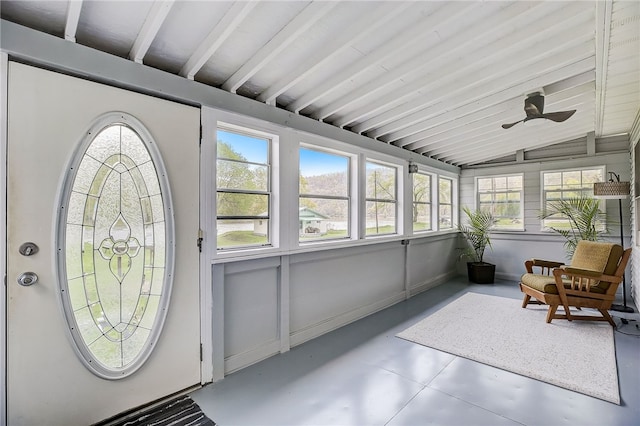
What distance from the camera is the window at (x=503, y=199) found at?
6035 mm

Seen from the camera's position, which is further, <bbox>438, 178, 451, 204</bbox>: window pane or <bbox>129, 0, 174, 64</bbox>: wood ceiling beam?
<bbox>438, 178, 451, 204</bbox>: window pane

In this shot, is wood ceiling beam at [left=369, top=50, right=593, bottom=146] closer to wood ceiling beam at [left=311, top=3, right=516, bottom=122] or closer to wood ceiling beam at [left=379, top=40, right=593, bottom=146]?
wood ceiling beam at [left=379, top=40, right=593, bottom=146]

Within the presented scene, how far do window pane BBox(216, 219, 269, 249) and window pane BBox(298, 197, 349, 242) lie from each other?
0.43m

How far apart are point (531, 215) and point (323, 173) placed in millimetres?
4575

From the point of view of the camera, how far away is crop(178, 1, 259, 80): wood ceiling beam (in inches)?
69.4

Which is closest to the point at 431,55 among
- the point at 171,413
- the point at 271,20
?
the point at 271,20

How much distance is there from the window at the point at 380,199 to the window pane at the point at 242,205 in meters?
1.71

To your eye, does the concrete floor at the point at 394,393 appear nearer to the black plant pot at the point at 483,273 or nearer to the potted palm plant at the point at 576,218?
the potted palm plant at the point at 576,218

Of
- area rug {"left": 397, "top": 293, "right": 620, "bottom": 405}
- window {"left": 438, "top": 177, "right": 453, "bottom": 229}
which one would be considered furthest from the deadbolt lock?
window {"left": 438, "top": 177, "right": 453, "bottom": 229}

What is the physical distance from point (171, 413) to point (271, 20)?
2.67 metres

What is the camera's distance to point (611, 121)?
4215 mm

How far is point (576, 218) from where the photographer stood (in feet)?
16.8

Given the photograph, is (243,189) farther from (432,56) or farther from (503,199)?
(503,199)

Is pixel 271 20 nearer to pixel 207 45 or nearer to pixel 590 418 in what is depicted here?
pixel 207 45
